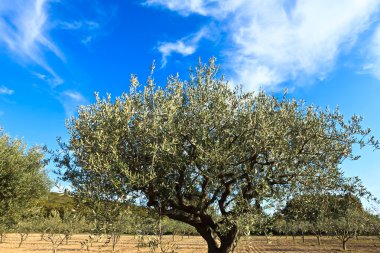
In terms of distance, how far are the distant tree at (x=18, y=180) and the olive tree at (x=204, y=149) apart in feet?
42.7

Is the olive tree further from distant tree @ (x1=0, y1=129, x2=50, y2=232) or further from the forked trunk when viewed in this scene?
distant tree @ (x1=0, y1=129, x2=50, y2=232)

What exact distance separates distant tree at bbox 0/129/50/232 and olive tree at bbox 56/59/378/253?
13.0 metres

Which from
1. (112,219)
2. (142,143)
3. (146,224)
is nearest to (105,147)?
(142,143)

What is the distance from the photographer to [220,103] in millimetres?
14367

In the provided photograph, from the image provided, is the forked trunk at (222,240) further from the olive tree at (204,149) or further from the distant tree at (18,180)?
the distant tree at (18,180)

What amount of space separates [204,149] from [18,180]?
19148mm

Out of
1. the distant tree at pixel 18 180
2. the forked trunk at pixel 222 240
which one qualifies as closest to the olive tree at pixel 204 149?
the forked trunk at pixel 222 240

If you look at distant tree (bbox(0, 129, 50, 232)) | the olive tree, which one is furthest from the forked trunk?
distant tree (bbox(0, 129, 50, 232))

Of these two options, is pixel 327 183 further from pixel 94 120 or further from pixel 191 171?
pixel 94 120

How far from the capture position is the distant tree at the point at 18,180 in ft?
86.4

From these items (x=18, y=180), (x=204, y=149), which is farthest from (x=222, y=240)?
(x=18, y=180)

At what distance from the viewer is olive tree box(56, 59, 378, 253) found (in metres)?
13.5

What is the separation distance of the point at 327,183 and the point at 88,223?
10.6 meters

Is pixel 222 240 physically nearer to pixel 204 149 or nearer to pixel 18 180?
pixel 204 149
